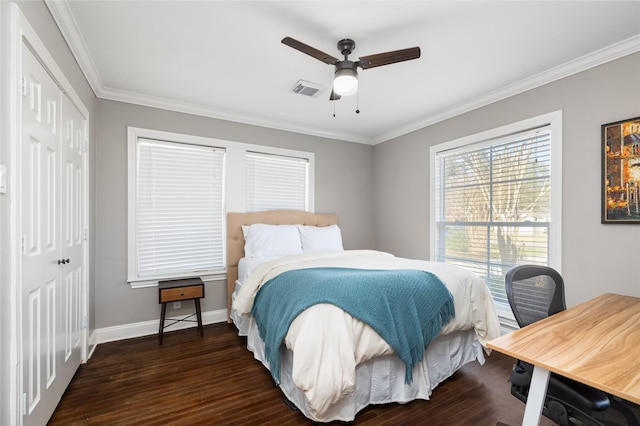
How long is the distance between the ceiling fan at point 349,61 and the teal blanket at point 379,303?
139 centimetres

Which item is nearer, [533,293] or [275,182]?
[533,293]

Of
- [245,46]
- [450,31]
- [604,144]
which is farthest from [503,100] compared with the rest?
[245,46]

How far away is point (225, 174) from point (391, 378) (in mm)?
2887

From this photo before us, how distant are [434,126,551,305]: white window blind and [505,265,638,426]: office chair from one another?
1395mm

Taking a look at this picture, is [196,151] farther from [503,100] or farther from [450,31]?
[503,100]

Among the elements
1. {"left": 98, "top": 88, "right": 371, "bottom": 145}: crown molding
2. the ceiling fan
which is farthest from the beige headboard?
the ceiling fan

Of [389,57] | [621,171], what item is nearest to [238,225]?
[389,57]

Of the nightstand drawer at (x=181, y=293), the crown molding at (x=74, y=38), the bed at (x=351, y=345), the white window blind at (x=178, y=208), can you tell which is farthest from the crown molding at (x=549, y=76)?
the crown molding at (x=74, y=38)

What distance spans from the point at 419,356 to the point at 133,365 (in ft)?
7.92

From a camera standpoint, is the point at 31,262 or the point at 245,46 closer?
the point at 31,262

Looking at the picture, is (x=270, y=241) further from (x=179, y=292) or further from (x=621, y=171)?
(x=621, y=171)

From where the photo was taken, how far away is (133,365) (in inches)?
100.0

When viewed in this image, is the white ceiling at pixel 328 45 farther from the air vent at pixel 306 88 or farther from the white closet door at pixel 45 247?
the white closet door at pixel 45 247

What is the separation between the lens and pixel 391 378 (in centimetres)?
199
